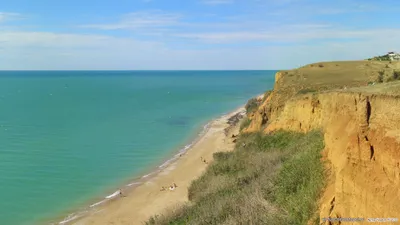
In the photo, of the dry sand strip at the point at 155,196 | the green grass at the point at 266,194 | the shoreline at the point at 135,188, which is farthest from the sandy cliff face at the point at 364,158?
the shoreline at the point at 135,188

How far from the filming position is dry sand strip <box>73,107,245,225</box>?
63.4 feet

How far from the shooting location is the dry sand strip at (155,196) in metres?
19.3

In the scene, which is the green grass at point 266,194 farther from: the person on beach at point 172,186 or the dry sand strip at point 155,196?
the person on beach at point 172,186

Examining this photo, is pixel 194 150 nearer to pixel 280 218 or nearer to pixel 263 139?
pixel 263 139

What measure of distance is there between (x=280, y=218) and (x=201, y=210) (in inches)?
145

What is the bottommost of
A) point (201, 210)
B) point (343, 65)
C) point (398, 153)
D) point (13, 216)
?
point (13, 216)

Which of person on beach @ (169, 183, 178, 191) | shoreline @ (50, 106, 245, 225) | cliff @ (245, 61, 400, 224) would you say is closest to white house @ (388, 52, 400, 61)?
shoreline @ (50, 106, 245, 225)

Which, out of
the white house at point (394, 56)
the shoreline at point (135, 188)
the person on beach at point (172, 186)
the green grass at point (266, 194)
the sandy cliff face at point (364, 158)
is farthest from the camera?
the white house at point (394, 56)

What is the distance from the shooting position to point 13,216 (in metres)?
20.4

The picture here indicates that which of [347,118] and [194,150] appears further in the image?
[194,150]

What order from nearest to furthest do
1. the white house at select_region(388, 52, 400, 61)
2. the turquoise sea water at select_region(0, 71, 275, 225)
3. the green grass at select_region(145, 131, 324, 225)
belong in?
the green grass at select_region(145, 131, 324, 225), the turquoise sea water at select_region(0, 71, 275, 225), the white house at select_region(388, 52, 400, 61)

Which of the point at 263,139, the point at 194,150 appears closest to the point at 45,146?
the point at 194,150

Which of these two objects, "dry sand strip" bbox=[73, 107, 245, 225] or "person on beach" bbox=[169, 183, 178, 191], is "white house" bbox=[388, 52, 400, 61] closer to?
"dry sand strip" bbox=[73, 107, 245, 225]

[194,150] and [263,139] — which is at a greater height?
[263,139]
